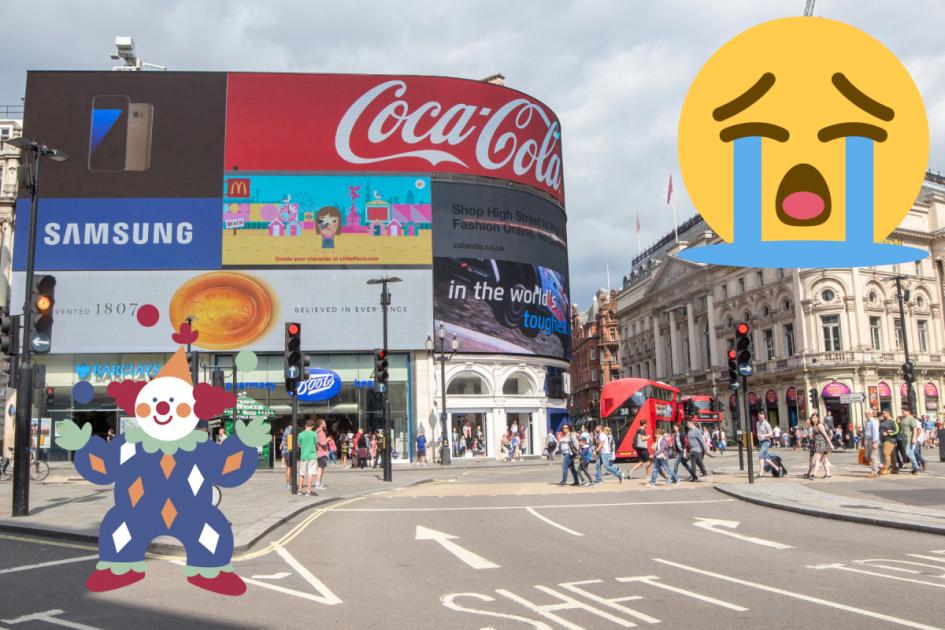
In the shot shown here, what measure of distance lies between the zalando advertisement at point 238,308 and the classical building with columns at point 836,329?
26.4m

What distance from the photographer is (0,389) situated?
54062 mm

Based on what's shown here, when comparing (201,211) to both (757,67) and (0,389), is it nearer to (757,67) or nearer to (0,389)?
(0,389)

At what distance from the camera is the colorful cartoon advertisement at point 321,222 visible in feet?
158

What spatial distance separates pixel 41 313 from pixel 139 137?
3769 centimetres

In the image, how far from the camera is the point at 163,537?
1180cm

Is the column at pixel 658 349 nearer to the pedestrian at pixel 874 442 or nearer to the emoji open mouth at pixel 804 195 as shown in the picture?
the pedestrian at pixel 874 442

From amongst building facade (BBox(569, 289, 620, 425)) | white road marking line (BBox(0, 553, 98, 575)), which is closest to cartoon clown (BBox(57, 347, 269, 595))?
white road marking line (BBox(0, 553, 98, 575))

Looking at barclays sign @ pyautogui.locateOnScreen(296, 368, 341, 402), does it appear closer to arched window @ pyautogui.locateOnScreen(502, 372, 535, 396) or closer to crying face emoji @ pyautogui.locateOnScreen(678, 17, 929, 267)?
arched window @ pyautogui.locateOnScreen(502, 372, 535, 396)

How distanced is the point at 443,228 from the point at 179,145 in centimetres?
1633

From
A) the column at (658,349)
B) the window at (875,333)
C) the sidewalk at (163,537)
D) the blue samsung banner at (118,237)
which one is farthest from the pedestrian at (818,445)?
the column at (658,349)

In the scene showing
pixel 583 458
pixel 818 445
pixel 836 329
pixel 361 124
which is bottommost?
pixel 583 458

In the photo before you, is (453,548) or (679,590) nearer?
(679,590)

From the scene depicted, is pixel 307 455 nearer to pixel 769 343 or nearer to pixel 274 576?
pixel 274 576

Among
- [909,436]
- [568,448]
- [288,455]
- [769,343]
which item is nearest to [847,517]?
[568,448]
